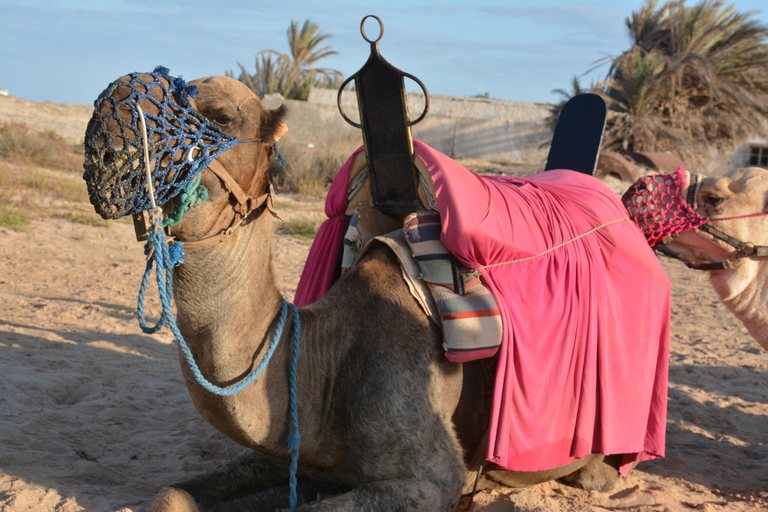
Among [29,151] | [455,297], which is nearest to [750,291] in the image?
[455,297]

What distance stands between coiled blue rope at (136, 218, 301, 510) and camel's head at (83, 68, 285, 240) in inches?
4.2

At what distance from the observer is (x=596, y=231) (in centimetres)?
351

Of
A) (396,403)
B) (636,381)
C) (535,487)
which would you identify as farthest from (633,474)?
(396,403)

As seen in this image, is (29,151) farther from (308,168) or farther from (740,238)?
(740,238)

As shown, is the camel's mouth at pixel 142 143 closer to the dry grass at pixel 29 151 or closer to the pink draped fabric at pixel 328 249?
the pink draped fabric at pixel 328 249

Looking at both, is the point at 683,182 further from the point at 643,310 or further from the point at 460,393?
the point at 460,393

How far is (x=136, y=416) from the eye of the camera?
14.6ft

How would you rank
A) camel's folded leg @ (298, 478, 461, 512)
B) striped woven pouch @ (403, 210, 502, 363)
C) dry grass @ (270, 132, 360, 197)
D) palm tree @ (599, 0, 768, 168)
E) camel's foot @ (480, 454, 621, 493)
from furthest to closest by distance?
palm tree @ (599, 0, 768, 168), dry grass @ (270, 132, 360, 197), camel's foot @ (480, 454, 621, 493), striped woven pouch @ (403, 210, 502, 363), camel's folded leg @ (298, 478, 461, 512)

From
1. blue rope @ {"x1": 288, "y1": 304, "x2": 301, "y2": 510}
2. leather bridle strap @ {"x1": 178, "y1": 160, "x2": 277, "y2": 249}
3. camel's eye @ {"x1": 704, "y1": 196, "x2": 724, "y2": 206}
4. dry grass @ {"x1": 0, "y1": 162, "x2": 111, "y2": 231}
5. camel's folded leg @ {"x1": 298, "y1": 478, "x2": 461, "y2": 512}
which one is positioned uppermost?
camel's eye @ {"x1": 704, "y1": 196, "x2": 724, "y2": 206}

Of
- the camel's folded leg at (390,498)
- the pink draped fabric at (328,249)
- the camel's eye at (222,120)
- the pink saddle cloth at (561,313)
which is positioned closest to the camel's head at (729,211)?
the pink saddle cloth at (561,313)

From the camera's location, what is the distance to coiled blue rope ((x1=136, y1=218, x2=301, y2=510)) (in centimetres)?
221

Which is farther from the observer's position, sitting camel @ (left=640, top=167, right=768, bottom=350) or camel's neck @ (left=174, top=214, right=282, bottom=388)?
sitting camel @ (left=640, top=167, right=768, bottom=350)

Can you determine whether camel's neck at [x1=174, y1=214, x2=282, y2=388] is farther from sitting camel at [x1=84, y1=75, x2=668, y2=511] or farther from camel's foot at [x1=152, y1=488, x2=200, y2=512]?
camel's foot at [x1=152, y1=488, x2=200, y2=512]

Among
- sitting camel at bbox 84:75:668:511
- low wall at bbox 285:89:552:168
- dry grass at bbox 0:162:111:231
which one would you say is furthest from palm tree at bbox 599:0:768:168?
sitting camel at bbox 84:75:668:511
